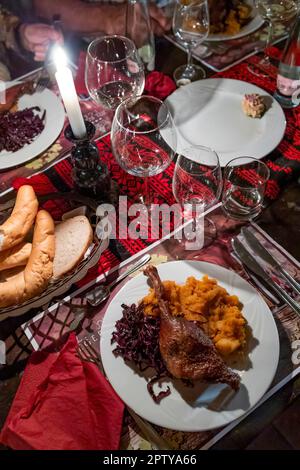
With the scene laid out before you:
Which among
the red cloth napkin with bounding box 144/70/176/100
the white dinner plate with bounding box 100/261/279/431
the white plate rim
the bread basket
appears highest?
the white plate rim

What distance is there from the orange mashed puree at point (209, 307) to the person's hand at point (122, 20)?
1051 mm

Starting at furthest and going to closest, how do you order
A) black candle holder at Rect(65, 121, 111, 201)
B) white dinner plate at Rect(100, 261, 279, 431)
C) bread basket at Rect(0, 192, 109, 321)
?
1. black candle holder at Rect(65, 121, 111, 201)
2. bread basket at Rect(0, 192, 109, 321)
3. white dinner plate at Rect(100, 261, 279, 431)

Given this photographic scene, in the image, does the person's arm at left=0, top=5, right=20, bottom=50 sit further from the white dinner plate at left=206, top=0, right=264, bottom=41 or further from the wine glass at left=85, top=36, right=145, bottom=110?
the white dinner plate at left=206, top=0, right=264, bottom=41

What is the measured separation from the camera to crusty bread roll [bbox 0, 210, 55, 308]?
0.90 m

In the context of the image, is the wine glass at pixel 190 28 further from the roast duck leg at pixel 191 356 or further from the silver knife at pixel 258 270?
the roast duck leg at pixel 191 356

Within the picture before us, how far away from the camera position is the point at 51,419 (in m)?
0.83

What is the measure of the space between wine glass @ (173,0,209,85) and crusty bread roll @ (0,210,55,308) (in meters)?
0.75

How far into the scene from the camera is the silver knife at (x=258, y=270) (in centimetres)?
96

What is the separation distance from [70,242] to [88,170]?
0.23 m

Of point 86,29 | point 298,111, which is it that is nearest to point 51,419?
point 298,111

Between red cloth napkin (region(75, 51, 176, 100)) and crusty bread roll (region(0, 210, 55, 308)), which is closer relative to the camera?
crusty bread roll (region(0, 210, 55, 308))

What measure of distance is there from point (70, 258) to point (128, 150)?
297 mm

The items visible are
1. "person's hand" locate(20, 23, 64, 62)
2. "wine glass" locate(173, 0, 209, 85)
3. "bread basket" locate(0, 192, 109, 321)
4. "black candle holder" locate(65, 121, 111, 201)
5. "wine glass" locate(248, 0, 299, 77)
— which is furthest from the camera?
"person's hand" locate(20, 23, 64, 62)

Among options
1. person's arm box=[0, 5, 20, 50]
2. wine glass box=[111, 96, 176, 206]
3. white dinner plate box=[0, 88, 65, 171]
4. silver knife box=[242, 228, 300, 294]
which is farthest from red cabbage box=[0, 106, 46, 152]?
silver knife box=[242, 228, 300, 294]
